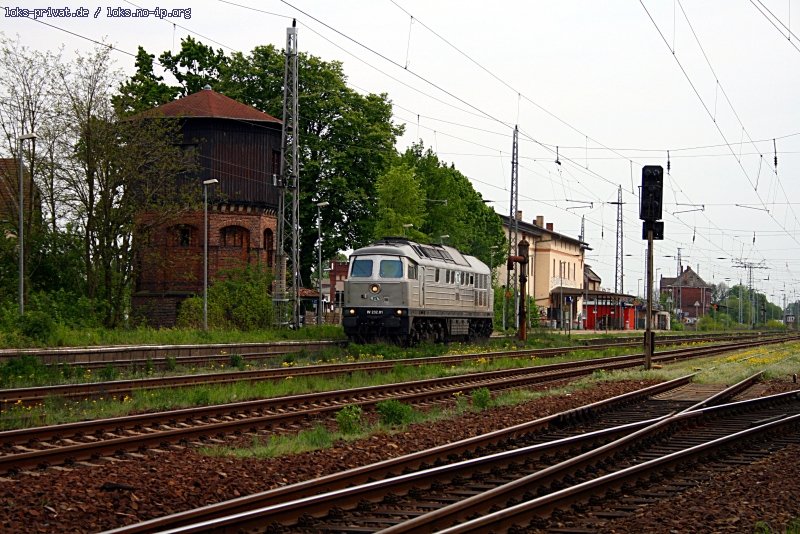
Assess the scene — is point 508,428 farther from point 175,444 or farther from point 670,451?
point 175,444

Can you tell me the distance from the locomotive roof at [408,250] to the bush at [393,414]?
63.6 ft

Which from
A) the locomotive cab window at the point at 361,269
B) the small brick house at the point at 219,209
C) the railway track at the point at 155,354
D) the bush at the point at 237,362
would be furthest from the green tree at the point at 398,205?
the bush at the point at 237,362

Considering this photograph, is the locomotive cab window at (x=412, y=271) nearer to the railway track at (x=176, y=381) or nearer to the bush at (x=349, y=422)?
the railway track at (x=176, y=381)

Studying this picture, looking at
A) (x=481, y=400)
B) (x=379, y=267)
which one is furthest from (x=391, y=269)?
(x=481, y=400)

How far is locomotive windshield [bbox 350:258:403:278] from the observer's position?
3516cm

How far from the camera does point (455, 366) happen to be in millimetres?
29078

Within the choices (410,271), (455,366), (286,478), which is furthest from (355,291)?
(286,478)

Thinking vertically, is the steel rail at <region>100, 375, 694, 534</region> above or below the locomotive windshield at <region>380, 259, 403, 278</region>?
below

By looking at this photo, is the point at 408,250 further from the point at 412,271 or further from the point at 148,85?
the point at 148,85

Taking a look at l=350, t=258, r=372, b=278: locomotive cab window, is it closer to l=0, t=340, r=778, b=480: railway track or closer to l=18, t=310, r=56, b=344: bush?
l=18, t=310, r=56, b=344: bush

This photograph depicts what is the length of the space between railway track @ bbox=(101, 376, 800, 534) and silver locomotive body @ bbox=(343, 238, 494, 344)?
18602 mm

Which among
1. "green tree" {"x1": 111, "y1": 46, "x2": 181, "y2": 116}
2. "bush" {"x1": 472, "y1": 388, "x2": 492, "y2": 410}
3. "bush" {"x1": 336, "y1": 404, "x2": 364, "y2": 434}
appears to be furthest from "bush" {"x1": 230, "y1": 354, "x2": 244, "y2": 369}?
"green tree" {"x1": 111, "y1": 46, "x2": 181, "y2": 116}

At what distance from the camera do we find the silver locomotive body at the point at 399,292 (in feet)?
115

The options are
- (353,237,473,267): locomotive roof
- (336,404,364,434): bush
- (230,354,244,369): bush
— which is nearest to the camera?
(336,404,364,434): bush
